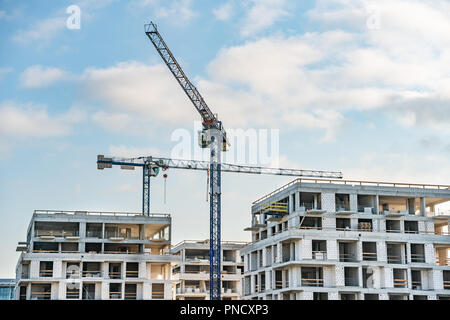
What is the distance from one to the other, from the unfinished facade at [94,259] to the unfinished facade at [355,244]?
52.0ft

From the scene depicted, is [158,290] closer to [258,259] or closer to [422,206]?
[258,259]

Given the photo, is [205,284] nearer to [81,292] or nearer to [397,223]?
[81,292]

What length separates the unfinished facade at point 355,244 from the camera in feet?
265

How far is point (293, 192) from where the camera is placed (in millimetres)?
86125

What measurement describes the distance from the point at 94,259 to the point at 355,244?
3576 centimetres

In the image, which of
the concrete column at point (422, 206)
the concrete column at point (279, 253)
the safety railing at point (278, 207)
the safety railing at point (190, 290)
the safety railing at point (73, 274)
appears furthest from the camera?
the safety railing at point (190, 290)

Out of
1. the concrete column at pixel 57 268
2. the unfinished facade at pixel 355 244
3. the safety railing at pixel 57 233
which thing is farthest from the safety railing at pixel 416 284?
the safety railing at pixel 57 233

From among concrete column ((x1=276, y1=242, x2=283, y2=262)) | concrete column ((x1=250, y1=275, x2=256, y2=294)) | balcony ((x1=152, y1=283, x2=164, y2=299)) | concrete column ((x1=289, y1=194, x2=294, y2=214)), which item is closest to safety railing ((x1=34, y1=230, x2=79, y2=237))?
balcony ((x1=152, y1=283, x2=164, y2=299))

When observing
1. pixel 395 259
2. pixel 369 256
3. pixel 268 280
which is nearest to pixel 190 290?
pixel 268 280

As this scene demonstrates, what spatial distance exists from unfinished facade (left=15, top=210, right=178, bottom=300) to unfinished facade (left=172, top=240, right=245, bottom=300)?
26309mm

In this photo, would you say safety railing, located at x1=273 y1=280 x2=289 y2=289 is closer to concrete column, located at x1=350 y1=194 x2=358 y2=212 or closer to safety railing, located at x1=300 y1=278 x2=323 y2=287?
safety railing, located at x1=300 y1=278 x2=323 y2=287

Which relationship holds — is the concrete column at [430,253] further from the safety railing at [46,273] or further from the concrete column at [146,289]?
the safety railing at [46,273]

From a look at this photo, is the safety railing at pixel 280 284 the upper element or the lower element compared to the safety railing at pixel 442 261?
lower
